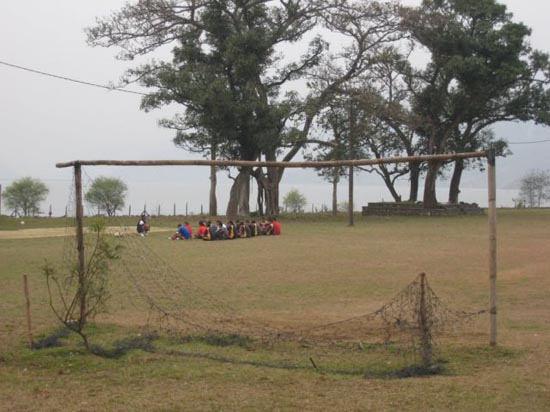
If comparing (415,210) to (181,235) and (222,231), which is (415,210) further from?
(181,235)

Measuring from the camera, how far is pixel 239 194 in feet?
125

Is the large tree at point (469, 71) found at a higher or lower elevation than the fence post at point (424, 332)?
higher

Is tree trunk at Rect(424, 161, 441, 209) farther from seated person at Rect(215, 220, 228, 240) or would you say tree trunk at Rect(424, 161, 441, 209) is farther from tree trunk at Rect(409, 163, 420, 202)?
seated person at Rect(215, 220, 228, 240)

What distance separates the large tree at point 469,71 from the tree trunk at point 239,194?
11.9 metres

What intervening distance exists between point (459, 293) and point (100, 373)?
733 cm

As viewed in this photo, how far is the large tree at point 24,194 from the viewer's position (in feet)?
175

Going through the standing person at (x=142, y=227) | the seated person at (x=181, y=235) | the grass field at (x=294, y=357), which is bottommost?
the grass field at (x=294, y=357)

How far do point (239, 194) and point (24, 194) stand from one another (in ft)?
80.4

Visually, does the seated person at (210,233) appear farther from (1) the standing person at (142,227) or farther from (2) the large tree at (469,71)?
(2) the large tree at (469,71)

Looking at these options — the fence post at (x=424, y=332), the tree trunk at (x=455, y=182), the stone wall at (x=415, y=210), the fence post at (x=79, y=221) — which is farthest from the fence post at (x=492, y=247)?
the tree trunk at (x=455, y=182)

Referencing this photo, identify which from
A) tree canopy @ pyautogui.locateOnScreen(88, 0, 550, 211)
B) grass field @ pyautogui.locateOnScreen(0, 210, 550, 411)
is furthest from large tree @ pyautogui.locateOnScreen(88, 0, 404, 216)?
grass field @ pyautogui.locateOnScreen(0, 210, 550, 411)

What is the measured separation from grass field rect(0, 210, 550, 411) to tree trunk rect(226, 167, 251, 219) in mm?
21402

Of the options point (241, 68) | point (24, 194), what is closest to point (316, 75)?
point (241, 68)

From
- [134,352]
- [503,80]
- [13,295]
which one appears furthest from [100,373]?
[503,80]
